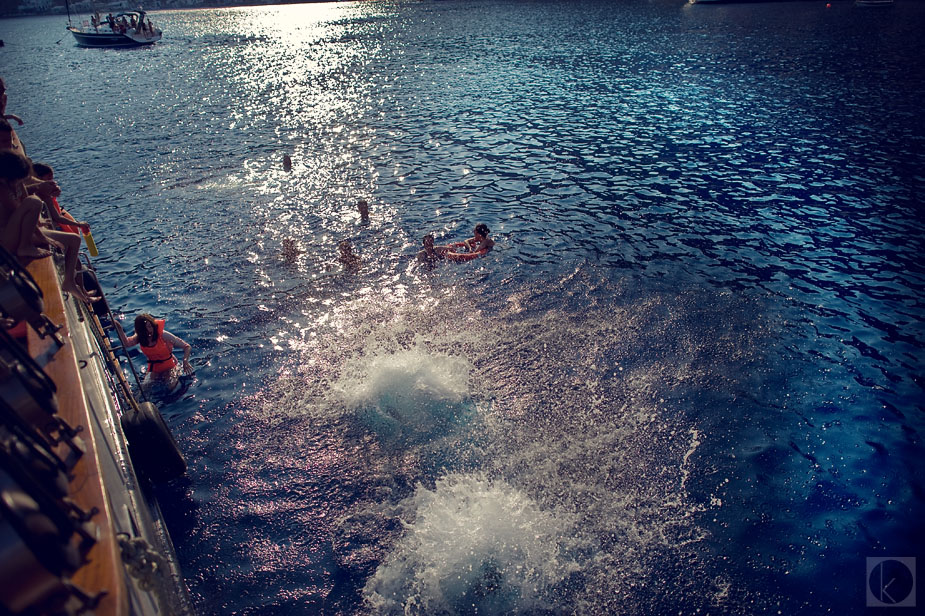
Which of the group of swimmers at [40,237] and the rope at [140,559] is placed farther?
the group of swimmers at [40,237]

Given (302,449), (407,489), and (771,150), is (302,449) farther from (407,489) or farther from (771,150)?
(771,150)

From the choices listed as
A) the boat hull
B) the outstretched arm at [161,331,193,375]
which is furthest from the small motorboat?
the outstretched arm at [161,331,193,375]

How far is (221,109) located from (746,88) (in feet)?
131

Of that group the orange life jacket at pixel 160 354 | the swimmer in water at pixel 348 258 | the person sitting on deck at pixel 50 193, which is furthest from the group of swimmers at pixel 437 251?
the person sitting on deck at pixel 50 193

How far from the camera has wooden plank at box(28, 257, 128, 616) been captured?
412 cm

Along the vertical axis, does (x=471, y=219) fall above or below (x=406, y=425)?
above

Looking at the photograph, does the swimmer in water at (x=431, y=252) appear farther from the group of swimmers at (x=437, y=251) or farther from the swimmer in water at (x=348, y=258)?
the swimmer in water at (x=348, y=258)

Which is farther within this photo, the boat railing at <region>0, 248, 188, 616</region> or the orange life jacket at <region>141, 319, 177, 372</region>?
the orange life jacket at <region>141, 319, 177, 372</region>

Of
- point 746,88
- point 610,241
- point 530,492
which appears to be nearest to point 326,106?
point 610,241

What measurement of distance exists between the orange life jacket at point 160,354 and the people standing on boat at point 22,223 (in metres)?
2.97

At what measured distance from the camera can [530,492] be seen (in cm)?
920

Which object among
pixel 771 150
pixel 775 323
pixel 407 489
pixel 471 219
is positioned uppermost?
pixel 771 150

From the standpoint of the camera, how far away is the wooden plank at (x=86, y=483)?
4.12 metres

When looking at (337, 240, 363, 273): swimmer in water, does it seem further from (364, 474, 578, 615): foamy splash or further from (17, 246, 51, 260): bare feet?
(364, 474, 578, 615): foamy splash
